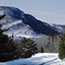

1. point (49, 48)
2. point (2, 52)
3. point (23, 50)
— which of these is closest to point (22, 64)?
point (2, 52)

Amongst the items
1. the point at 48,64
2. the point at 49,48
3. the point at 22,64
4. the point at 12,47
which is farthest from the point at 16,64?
the point at 49,48

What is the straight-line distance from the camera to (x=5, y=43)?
2061cm

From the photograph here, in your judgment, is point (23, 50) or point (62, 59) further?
point (23, 50)

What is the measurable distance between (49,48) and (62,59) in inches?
1754

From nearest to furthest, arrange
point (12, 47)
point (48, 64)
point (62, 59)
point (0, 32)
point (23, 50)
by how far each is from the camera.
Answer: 1. point (48, 64)
2. point (62, 59)
3. point (0, 32)
4. point (12, 47)
5. point (23, 50)

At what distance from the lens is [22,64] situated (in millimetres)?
13867

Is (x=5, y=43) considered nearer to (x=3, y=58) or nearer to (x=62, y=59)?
(x=3, y=58)

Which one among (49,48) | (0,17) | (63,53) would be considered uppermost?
(0,17)

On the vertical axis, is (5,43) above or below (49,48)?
above

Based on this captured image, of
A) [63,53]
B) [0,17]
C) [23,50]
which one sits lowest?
[23,50]

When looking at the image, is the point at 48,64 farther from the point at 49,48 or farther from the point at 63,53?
the point at 49,48

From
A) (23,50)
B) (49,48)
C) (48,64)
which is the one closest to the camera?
(48,64)

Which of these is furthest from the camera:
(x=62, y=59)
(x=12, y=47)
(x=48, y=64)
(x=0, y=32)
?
(x=12, y=47)

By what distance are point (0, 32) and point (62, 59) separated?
698cm
